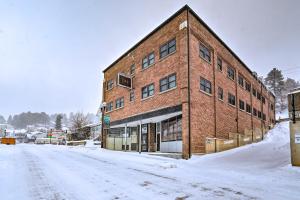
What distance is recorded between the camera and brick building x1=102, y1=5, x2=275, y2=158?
661 inches

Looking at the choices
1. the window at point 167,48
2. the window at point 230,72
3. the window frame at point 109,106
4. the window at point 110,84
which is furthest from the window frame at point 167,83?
the window at point 110,84

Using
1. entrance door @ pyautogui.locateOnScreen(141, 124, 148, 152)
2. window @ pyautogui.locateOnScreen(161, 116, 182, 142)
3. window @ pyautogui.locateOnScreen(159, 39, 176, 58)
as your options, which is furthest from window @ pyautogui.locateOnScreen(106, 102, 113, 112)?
window @ pyautogui.locateOnScreen(159, 39, 176, 58)

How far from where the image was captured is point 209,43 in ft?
66.0

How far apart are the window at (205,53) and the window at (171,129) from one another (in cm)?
607

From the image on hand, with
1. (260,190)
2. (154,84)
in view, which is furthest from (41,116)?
(260,190)

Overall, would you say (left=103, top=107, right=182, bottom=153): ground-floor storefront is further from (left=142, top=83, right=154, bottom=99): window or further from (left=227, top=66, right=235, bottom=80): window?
(left=227, top=66, right=235, bottom=80): window

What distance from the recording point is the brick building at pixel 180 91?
1678 centimetres

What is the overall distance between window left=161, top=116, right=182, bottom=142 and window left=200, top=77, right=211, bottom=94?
331 cm

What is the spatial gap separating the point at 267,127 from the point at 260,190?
36.3 meters

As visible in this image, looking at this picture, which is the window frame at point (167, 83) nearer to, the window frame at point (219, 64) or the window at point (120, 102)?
the window frame at point (219, 64)

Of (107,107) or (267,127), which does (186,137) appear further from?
(267,127)

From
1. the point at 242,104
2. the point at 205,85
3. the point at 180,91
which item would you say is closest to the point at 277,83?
the point at 242,104

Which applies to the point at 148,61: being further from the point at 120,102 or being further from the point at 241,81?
the point at 241,81

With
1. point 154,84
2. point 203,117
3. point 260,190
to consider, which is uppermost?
point 154,84
